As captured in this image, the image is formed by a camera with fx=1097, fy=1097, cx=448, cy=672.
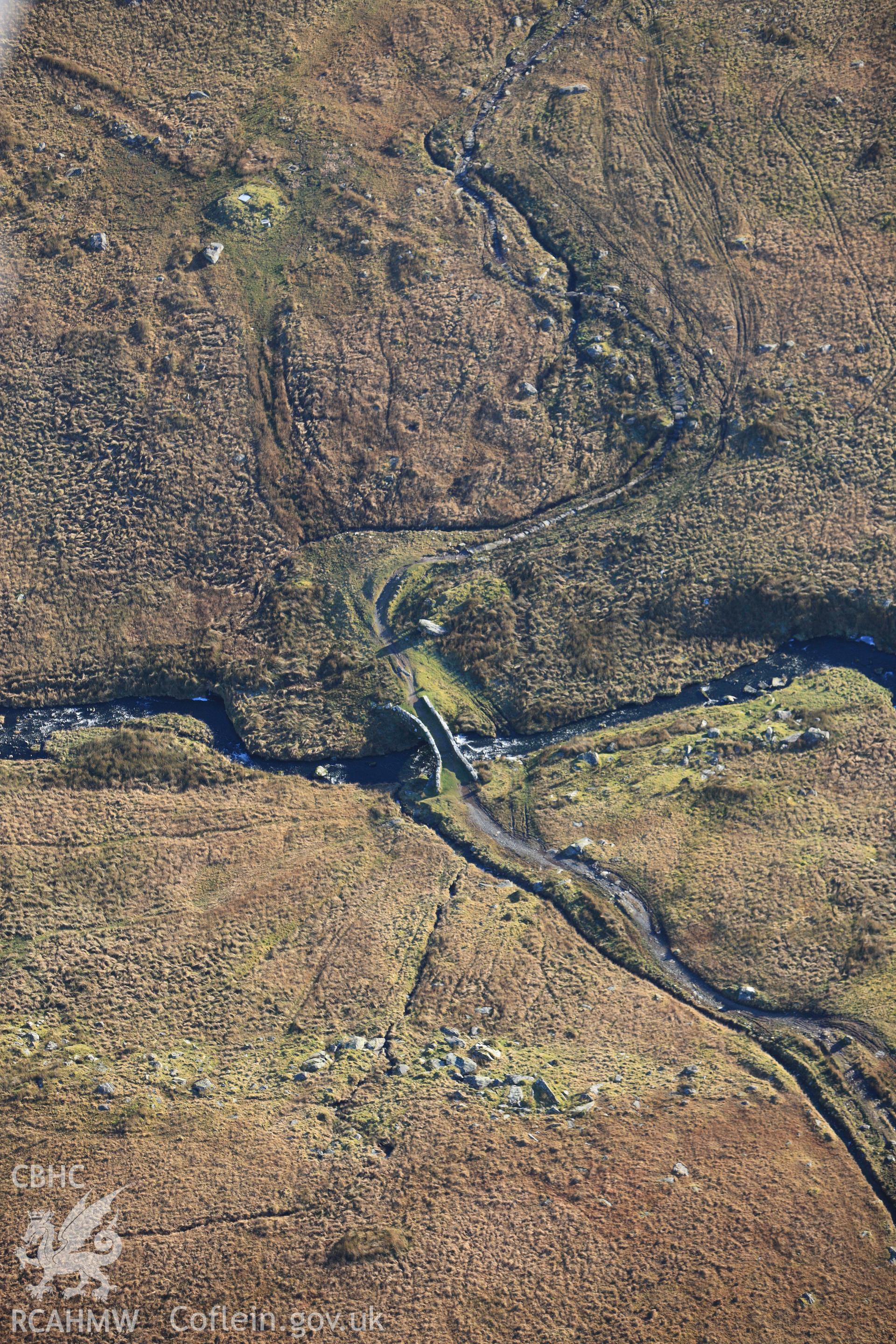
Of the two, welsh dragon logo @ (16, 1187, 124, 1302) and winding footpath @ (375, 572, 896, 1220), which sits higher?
winding footpath @ (375, 572, 896, 1220)

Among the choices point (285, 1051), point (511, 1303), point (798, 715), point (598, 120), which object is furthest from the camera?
point (598, 120)

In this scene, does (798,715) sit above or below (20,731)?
above

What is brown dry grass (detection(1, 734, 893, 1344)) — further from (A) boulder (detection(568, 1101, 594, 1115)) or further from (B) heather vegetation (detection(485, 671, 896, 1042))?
(B) heather vegetation (detection(485, 671, 896, 1042))

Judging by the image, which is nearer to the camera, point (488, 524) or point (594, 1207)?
point (594, 1207)

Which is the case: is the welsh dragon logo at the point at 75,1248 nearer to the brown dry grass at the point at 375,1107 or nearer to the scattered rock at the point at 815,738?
the brown dry grass at the point at 375,1107

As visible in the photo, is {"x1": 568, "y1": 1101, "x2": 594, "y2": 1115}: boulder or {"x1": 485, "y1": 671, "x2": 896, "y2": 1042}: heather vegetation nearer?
{"x1": 568, "y1": 1101, "x2": 594, "y2": 1115}: boulder

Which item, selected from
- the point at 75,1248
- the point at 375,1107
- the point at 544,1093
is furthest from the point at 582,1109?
the point at 75,1248

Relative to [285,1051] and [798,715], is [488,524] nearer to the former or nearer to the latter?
[798,715]

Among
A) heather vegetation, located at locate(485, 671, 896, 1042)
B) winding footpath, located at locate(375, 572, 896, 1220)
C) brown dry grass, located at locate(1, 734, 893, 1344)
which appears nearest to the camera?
brown dry grass, located at locate(1, 734, 893, 1344)

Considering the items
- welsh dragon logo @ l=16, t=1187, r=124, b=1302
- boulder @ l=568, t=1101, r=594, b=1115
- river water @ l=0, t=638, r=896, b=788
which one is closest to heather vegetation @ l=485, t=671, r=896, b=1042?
river water @ l=0, t=638, r=896, b=788

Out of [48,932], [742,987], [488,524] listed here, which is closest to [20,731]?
[48,932]
